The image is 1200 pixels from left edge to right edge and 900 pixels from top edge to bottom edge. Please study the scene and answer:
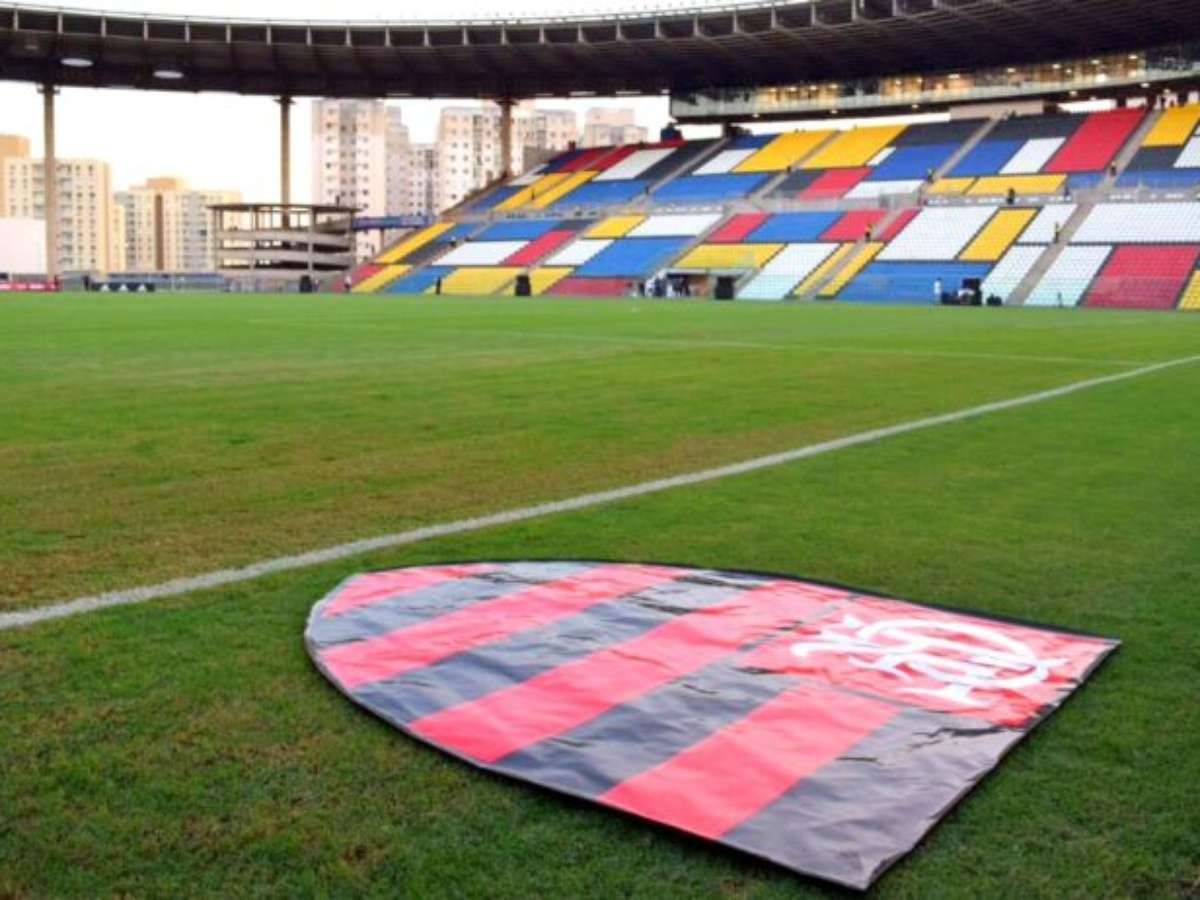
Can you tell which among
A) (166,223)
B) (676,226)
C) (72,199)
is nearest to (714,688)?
(676,226)

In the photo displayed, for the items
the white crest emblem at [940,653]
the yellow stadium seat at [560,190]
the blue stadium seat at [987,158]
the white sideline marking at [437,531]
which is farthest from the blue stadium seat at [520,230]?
the white crest emblem at [940,653]

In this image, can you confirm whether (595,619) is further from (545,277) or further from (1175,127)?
(1175,127)

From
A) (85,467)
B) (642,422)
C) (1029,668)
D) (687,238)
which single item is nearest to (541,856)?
(1029,668)

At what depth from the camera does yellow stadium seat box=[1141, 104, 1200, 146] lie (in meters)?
46.8

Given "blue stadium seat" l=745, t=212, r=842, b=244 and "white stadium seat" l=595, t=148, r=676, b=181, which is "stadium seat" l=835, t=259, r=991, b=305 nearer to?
"blue stadium seat" l=745, t=212, r=842, b=244

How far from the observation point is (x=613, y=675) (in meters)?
3.46

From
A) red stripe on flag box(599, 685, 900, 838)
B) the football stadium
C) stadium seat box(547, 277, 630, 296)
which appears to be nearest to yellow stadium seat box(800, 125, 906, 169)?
stadium seat box(547, 277, 630, 296)

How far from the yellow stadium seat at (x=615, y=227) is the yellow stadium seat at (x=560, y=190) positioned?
221 inches

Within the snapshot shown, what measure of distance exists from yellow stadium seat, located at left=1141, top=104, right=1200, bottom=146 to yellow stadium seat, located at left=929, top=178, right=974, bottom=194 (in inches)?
266

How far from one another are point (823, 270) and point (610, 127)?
107314mm

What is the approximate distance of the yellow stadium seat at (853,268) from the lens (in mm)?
42656

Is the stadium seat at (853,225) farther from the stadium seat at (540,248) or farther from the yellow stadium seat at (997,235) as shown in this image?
the stadium seat at (540,248)

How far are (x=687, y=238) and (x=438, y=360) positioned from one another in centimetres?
3842

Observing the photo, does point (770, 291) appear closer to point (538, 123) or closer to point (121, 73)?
point (121, 73)
